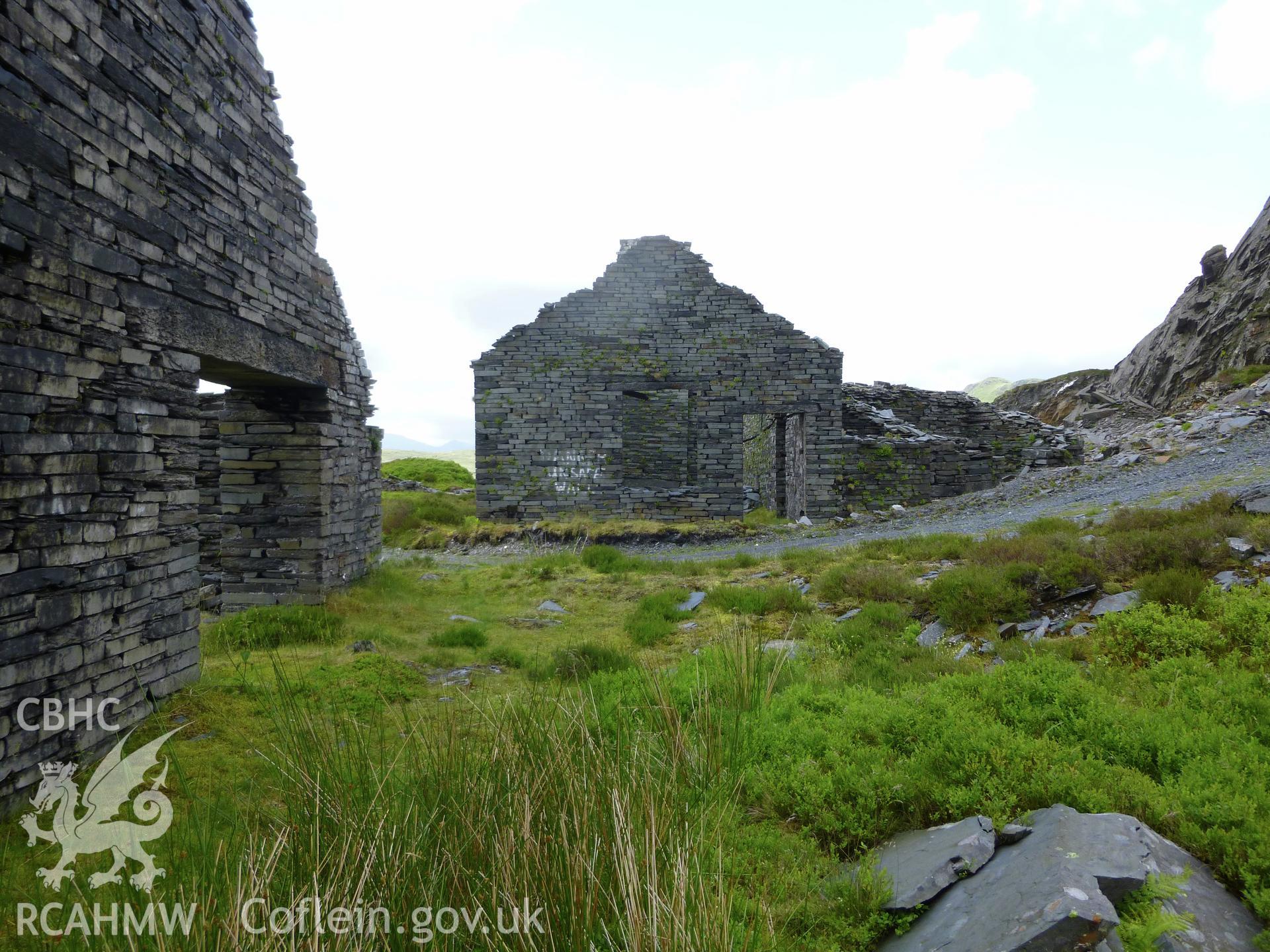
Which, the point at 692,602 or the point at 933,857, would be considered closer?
the point at 933,857

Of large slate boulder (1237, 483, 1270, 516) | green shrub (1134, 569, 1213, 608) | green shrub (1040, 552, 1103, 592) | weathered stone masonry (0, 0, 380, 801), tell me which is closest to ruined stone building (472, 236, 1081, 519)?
weathered stone masonry (0, 0, 380, 801)

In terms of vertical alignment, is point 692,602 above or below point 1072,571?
below

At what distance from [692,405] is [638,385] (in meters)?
1.56

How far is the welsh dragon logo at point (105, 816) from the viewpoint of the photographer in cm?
242

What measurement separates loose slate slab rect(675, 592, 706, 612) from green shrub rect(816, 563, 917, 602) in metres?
1.41

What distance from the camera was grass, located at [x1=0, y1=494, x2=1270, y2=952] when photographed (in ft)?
6.75

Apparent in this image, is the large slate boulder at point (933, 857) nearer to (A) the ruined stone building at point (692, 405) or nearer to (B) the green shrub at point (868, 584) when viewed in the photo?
(B) the green shrub at point (868, 584)

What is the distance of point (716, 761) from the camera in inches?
130

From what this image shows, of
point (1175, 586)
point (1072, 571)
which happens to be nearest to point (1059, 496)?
point (1072, 571)

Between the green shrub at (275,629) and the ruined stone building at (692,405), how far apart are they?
1014cm

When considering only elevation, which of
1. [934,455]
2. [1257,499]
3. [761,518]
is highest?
[934,455]

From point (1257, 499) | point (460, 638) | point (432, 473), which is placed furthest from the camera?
point (432, 473)

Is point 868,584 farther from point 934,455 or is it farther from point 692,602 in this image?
point 934,455

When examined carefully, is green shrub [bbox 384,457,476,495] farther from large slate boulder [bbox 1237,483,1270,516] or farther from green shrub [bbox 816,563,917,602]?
large slate boulder [bbox 1237,483,1270,516]
